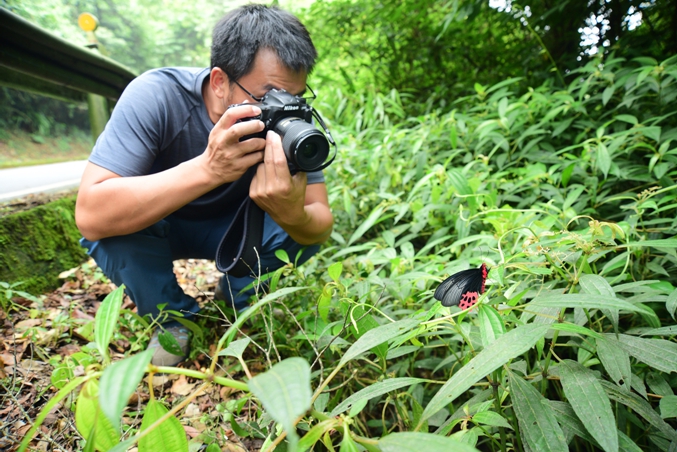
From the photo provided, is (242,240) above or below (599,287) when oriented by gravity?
below

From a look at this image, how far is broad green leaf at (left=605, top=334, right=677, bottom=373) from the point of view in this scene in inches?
23.9

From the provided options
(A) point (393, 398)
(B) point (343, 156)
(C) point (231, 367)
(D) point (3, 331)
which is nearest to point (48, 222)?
(D) point (3, 331)

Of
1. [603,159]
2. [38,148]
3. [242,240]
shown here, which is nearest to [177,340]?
[242,240]

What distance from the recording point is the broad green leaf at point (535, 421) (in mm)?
566

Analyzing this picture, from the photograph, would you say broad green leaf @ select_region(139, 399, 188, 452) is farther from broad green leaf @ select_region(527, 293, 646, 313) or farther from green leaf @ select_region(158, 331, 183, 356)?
green leaf @ select_region(158, 331, 183, 356)

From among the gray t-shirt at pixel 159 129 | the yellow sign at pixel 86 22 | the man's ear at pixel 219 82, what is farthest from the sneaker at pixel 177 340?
the yellow sign at pixel 86 22

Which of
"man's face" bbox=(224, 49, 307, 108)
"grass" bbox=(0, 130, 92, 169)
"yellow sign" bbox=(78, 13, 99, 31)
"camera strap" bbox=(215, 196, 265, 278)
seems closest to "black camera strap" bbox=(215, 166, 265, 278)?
"camera strap" bbox=(215, 196, 265, 278)

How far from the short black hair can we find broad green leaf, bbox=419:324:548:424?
1035 mm

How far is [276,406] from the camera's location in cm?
33

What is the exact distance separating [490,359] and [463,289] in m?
0.12

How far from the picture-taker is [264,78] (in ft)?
4.15

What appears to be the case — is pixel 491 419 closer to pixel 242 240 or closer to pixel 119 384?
pixel 119 384

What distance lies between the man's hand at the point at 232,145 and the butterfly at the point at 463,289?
2.45 ft

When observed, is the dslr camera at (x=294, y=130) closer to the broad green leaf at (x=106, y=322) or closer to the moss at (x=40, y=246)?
the broad green leaf at (x=106, y=322)
